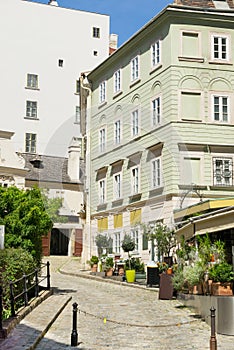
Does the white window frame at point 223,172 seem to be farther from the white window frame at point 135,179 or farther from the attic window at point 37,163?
the attic window at point 37,163

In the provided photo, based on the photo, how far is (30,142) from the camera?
52.1 meters

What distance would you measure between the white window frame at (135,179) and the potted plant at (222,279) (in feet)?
50.1

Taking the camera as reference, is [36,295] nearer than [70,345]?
No

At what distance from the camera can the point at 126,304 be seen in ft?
60.8

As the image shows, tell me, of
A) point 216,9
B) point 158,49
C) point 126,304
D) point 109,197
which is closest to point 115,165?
point 109,197

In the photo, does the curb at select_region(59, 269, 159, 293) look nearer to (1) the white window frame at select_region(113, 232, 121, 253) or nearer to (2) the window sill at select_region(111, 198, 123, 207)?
(1) the white window frame at select_region(113, 232, 121, 253)

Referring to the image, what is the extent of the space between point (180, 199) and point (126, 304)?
29.1 ft

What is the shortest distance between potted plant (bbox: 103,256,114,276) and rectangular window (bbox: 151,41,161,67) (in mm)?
9939

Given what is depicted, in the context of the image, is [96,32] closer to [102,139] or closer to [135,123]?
[102,139]

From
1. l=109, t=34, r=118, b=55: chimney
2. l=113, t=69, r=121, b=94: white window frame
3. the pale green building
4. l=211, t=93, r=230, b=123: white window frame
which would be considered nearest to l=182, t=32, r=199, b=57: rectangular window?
the pale green building

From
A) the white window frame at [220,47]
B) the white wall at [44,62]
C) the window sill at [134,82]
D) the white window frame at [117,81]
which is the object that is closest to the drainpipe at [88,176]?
the white window frame at [117,81]

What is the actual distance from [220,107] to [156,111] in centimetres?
311

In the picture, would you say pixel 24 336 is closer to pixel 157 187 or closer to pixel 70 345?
pixel 70 345

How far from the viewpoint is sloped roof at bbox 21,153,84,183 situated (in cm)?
4588
